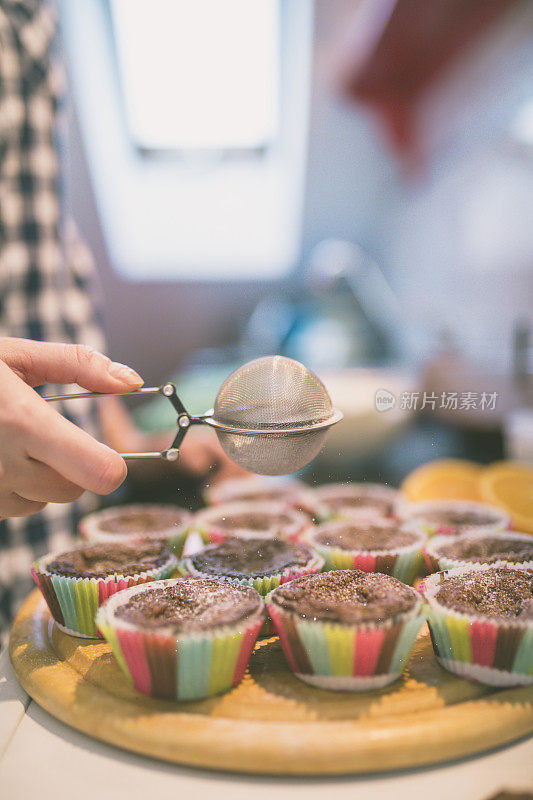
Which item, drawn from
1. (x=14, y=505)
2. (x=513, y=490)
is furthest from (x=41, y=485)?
(x=513, y=490)

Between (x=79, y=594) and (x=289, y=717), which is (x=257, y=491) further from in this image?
(x=289, y=717)

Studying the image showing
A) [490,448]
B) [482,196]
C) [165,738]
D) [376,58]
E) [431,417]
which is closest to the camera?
[165,738]

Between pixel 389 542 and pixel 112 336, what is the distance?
3.08 metres

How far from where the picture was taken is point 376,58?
2393 millimetres

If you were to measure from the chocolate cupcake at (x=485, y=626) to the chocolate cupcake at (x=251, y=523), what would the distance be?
17.9 inches

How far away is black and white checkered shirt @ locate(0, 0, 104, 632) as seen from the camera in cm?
174

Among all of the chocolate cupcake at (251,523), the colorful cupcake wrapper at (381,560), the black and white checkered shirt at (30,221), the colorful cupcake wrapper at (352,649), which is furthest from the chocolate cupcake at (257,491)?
the colorful cupcake wrapper at (352,649)

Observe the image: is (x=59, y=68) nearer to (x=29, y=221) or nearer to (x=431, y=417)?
(x=29, y=221)

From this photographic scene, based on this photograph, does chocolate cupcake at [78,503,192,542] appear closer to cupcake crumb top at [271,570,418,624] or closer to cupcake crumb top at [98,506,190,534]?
cupcake crumb top at [98,506,190,534]

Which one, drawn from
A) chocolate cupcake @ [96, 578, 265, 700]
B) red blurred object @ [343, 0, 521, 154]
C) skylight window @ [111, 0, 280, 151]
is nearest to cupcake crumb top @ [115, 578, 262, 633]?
chocolate cupcake @ [96, 578, 265, 700]

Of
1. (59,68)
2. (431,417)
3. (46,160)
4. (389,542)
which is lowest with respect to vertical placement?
(389,542)

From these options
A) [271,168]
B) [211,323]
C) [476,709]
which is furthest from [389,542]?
[271,168]

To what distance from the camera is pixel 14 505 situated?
3.10 feet

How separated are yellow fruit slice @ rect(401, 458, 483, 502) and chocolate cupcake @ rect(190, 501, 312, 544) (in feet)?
1.22
